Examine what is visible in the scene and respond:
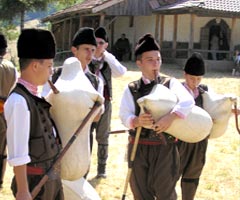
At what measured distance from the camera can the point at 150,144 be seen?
379 cm

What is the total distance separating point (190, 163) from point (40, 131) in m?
2.08

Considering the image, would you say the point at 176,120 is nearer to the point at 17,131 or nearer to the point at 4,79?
the point at 17,131

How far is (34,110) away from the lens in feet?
8.99

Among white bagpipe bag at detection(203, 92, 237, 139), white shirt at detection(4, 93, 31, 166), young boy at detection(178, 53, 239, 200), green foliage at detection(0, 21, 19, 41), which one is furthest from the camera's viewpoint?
green foliage at detection(0, 21, 19, 41)

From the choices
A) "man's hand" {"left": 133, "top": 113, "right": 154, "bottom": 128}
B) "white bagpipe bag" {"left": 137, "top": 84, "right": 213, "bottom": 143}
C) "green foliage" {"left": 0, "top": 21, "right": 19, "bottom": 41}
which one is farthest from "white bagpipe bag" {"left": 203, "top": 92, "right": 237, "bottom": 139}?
"green foliage" {"left": 0, "top": 21, "right": 19, "bottom": 41}

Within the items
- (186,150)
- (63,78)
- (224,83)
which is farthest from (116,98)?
(63,78)

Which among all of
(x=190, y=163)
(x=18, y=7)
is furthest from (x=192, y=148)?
(x=18, y=7)

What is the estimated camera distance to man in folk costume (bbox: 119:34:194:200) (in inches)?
147

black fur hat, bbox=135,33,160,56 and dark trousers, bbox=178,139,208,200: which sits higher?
black fur hat, bbox=135,33,160,56

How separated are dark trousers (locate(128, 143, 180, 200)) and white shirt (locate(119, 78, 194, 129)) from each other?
0.79 feet

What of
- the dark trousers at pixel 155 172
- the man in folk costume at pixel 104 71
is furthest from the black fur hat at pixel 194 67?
the man in folk costume at pixel 104 71

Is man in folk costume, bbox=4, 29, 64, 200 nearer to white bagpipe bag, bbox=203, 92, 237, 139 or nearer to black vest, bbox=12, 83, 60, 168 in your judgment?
black vest, bbox=12, 83, 60, 168

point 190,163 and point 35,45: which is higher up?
point 35,45

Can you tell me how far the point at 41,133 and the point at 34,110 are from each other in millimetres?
142
